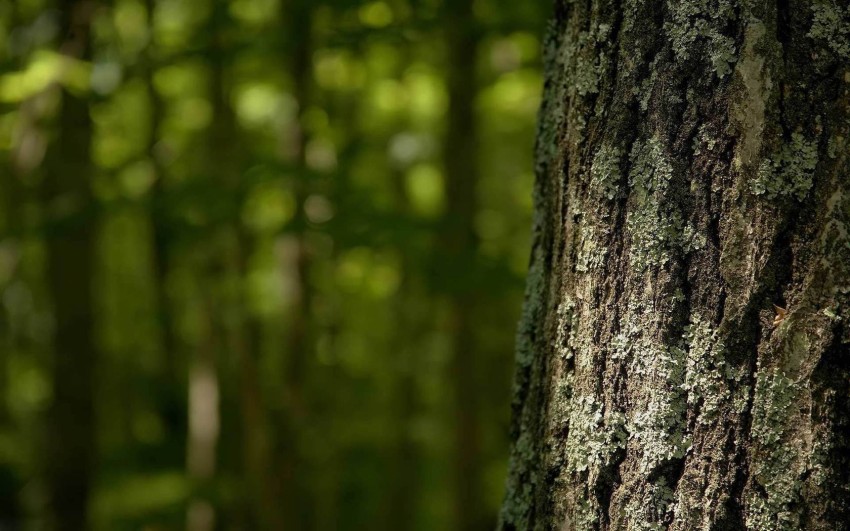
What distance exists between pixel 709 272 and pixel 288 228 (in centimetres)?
317

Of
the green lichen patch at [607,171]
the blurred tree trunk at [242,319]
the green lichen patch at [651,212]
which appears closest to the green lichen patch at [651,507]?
the green lichen patch at [651,212]

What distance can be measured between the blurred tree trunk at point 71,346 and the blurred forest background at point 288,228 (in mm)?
16

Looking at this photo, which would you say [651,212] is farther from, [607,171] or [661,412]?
[661,412]

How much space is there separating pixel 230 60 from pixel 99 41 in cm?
165

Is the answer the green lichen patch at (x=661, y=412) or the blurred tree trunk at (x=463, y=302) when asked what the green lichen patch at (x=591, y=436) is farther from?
the blurred tree trunk at (x=463, y=302)

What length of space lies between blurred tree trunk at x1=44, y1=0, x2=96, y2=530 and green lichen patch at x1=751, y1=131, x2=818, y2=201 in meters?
5.29

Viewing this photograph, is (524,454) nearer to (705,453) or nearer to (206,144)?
(705,453)

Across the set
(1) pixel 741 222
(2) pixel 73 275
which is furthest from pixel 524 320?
(2) pixel 73 275

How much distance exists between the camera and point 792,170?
99cm

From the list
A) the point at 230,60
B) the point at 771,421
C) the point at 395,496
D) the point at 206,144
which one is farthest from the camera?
the point at 395,496

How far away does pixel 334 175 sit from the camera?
4.09 metres

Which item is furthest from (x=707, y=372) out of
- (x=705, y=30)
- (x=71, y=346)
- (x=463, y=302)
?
(x=71, y=346)

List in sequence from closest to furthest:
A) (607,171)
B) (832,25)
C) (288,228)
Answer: (832,25) < (607,171) < (288,228)

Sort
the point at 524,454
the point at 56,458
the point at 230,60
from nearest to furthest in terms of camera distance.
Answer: the point at 524,454
the point at 230,60
the point at 56,458
